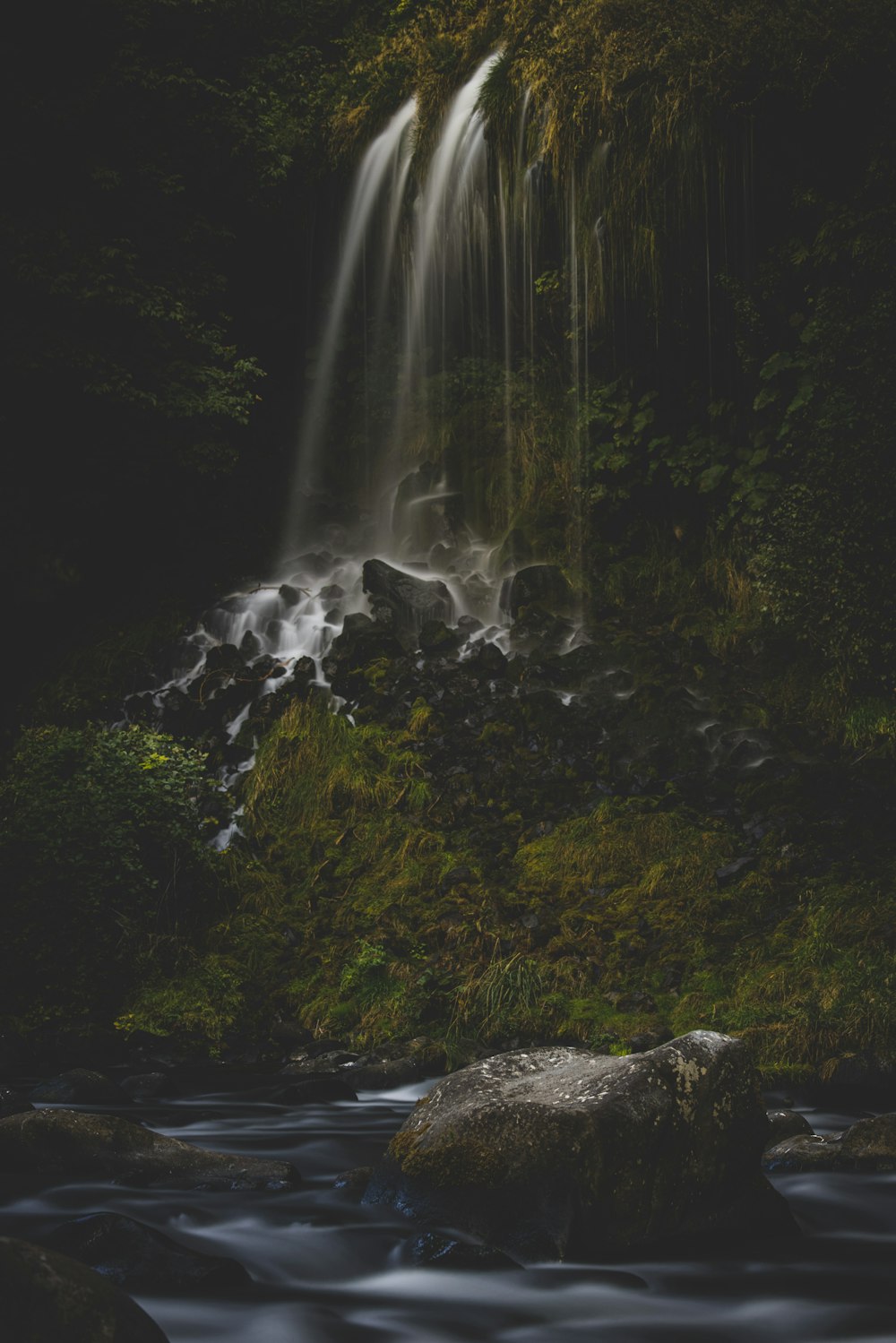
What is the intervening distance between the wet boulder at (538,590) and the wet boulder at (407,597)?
66cm

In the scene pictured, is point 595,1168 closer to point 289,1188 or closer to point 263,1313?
point 263,1313

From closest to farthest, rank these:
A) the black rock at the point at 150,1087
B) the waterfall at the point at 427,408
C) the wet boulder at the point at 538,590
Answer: the black rock at the point at 150,1087 < the wet boulder at the point at 538,590 < the waterfall at the point at 427,408

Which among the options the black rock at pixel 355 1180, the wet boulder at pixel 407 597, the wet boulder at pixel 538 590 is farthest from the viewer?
the wet boulder at pixel 538 590

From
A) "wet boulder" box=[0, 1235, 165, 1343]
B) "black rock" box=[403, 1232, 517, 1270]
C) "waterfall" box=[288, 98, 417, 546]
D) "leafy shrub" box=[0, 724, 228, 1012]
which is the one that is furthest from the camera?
"waterfall" box=[288, 98, 417, 546]

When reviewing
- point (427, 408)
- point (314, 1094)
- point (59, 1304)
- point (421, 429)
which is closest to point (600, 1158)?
point (59, 1304)

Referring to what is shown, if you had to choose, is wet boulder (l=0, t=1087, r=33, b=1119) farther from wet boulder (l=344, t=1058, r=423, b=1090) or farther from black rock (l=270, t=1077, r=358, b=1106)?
wet boulder (l=344, t=1058, r=423, b=1090)

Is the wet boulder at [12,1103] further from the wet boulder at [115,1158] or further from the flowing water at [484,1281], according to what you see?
the flowing water at [484,1281]

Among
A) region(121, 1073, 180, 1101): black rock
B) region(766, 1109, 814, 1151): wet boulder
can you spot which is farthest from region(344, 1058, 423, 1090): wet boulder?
region(766, 1109, 814, 1151): wet boulder

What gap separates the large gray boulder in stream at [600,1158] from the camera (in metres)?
4.18

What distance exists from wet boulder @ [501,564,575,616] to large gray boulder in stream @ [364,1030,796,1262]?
882cm

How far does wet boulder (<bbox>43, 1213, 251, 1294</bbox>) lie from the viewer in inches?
153

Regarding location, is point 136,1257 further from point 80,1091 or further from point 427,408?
point 427,408

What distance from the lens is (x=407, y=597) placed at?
43.4 ft

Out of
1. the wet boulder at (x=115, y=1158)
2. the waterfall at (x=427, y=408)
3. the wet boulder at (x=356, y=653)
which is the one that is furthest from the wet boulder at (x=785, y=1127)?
the waterfall at (x=427, y=408)
